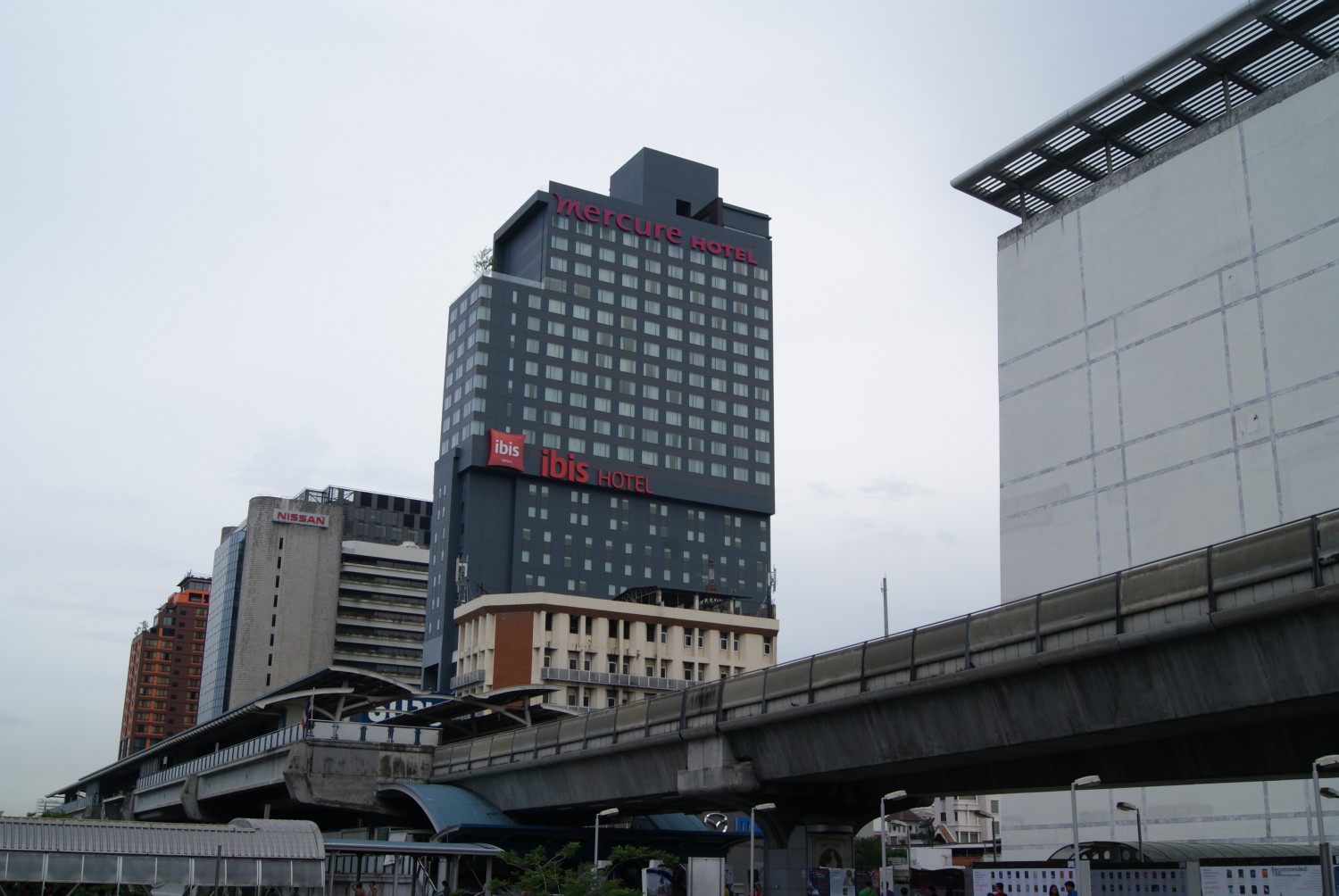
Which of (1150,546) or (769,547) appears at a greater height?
(769,547)

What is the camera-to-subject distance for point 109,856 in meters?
40.2

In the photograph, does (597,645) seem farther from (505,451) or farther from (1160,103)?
(1160,103)

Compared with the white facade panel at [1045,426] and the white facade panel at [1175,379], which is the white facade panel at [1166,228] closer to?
the white facade panel at [1175,379]

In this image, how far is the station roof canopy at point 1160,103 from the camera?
233 feet

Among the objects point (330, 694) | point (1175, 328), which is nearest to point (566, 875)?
point (330, 694)

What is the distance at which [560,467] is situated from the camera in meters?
152

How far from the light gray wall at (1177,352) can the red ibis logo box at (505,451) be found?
75.5 meters

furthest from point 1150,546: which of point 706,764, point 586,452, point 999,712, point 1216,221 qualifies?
point 586,452

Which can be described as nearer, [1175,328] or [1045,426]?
[1175,328]

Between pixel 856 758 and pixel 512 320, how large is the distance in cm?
12201

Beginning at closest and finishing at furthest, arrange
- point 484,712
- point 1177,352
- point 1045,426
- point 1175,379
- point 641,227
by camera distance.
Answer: point 1175,379
point 1177,352
point 484,712
point 1045,426
point 641,227

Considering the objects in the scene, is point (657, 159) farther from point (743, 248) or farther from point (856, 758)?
point (856, 758)

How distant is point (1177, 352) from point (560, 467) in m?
90.0

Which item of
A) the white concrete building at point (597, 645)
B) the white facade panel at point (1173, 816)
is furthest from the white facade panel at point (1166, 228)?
the white concrete building at point (597, 645)
